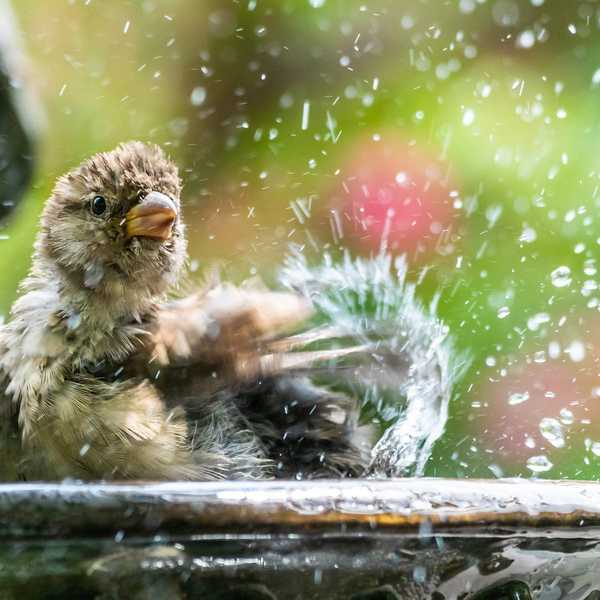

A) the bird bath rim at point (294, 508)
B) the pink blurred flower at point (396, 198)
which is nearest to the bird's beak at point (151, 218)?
the pink blurred flower at point (396, 198)

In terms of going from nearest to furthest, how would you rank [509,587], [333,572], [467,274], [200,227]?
[333,572] < [509,587] < [467,274] < [200,227]

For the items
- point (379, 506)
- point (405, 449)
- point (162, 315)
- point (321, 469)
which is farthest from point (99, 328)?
point (379, 506)

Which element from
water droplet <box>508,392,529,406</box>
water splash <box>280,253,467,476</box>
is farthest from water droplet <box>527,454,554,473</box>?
water splash <box>280,253,467,476</box>

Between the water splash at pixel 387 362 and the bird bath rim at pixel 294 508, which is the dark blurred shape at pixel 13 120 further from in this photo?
the bird bath rim at pixel 294 508

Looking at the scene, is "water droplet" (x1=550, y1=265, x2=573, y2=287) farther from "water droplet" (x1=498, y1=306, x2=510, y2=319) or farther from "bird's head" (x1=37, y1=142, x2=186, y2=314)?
"bird's head" (x1=37, y1=142, x2=186, y2=314)

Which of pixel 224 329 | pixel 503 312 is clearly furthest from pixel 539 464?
pixel 224 329

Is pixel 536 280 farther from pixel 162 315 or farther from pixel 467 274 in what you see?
pixel 162 315

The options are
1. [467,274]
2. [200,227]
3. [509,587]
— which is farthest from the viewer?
[200,227]
